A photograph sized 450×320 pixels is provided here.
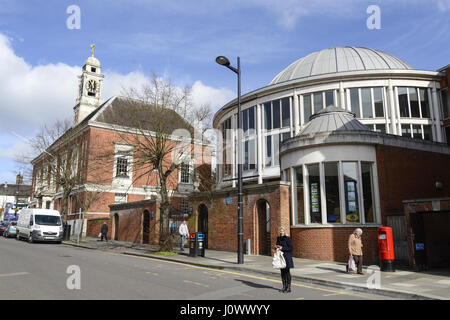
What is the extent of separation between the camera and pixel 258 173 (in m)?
33.6

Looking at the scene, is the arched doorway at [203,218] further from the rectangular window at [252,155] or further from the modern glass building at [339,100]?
the rectangular window at [252,155]

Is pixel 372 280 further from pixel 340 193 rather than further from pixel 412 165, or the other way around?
pixel 412 165

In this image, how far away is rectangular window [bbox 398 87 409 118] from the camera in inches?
1180

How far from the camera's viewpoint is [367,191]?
631 inches

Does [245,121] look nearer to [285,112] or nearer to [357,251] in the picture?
[285,112]

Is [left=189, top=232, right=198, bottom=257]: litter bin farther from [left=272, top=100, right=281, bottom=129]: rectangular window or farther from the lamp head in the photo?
[left=272, top=100, right=281, bottom=129]: rectangular window

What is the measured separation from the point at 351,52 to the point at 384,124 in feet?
30.1

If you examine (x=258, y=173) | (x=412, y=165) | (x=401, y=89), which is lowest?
(x=412, y=165)

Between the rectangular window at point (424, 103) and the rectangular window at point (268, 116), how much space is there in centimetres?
1280

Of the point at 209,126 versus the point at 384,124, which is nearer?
the point at 209,126

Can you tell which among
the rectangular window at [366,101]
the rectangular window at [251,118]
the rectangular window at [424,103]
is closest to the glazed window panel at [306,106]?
the rectangular window at [366,101]

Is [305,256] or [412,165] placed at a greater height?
[412,165]
